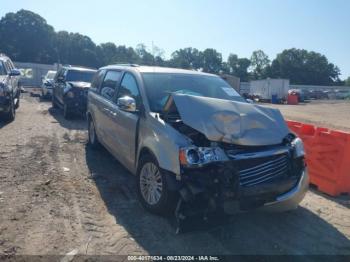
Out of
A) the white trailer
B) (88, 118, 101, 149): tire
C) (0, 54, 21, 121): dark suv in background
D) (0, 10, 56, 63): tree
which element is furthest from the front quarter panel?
(0, 10, 56, 63): tree

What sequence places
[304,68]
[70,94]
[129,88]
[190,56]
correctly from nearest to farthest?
[129,88], [70,94], [304,68], [190,56]

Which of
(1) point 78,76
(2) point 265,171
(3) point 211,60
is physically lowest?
(2) point 265,171

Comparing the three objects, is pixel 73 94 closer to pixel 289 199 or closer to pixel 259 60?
pixel 289 199

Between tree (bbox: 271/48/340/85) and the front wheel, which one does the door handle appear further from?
tree (bbox: 271/48/340/85)

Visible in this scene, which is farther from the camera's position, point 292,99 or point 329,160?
point 292,99

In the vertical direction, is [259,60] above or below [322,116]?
above

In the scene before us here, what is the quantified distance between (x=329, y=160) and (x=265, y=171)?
2.31 meters

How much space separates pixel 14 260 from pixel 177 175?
186 centimetres

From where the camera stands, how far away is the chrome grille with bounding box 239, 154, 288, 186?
4094mm

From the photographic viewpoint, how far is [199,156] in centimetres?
400

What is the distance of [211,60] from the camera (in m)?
114

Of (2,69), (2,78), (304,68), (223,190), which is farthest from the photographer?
(304,68)

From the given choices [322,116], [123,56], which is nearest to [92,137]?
[322,116]

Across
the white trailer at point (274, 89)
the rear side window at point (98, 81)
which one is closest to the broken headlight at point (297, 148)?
the rear side window at point (98, 81)
